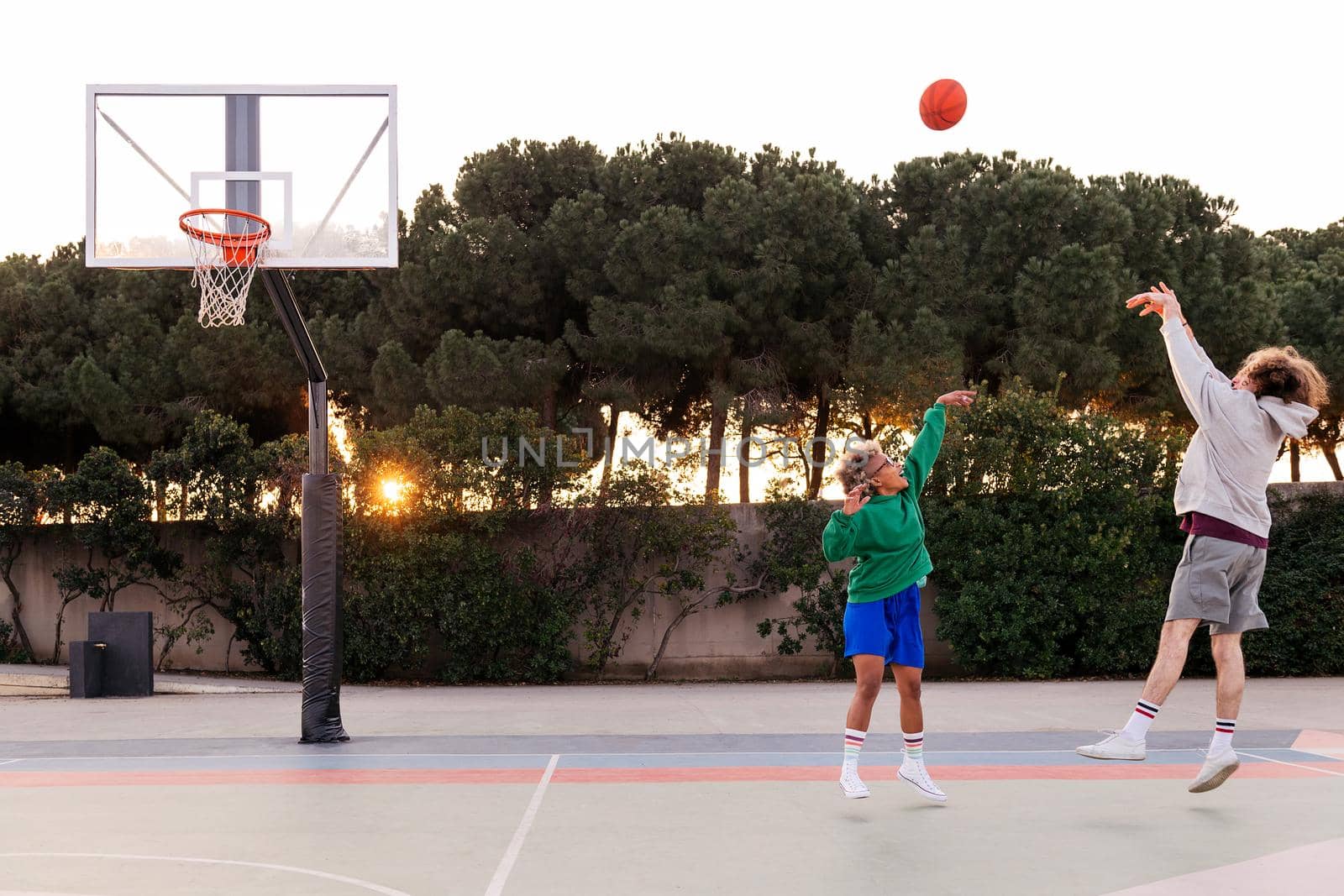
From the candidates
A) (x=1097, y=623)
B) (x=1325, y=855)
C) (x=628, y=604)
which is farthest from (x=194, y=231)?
(x=1097, y=623)

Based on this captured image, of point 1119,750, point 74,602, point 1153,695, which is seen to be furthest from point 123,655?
point 1153,695

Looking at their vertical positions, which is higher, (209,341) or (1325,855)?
(209,341)

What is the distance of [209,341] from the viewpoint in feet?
65.1

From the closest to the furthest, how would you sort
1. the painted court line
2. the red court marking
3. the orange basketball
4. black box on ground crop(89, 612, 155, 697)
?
1. the red court marking
2. the painted court line
3. the orange basketball
4. black box on ground crop(89, 612, 155, 697)

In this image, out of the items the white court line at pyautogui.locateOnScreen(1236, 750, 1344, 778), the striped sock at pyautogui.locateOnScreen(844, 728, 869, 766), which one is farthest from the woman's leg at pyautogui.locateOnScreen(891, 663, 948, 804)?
the white court line at pyautogui.locateOnScreen(1236, 750, 1344, 778)

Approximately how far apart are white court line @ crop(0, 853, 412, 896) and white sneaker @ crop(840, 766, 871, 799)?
2295mm

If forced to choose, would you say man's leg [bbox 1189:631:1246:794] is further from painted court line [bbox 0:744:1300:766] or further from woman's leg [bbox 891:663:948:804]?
painted court line [bbox 0:744:1300:766]

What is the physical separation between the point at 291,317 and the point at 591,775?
3.73m

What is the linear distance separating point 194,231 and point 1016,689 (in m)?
8.88

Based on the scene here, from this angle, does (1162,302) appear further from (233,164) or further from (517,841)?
(233,164)

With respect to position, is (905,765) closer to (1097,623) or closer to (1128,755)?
(1128,755)

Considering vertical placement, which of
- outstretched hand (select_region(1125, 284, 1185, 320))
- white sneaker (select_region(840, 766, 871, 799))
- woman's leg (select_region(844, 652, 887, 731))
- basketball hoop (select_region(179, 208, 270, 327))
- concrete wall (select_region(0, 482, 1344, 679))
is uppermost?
basketball hoop (select_region(179, 208, 270, 327))

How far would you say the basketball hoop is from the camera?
8656 millimetres

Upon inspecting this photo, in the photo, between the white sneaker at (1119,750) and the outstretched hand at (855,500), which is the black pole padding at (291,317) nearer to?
the outstretched hand at (855,500)
